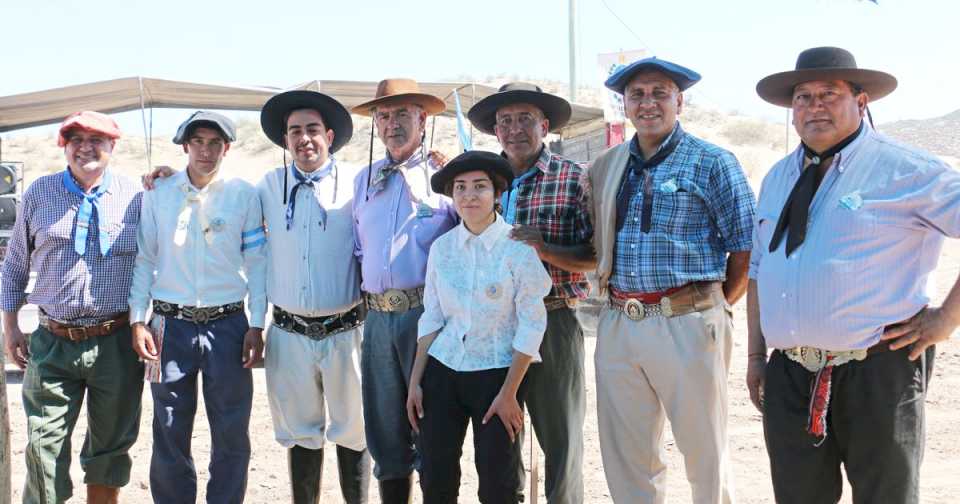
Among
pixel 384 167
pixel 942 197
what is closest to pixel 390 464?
pixel 384 167

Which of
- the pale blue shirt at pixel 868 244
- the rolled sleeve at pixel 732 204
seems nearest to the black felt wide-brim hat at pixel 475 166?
the rolled sleeve at pixel 732 204

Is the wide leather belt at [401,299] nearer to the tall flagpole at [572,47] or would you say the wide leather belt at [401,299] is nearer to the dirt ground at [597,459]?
the dirt ground at [597,459]

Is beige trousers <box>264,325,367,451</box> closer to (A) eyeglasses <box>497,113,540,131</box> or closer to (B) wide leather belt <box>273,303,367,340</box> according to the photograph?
(B) wide leather belt <box>273,303,367,340</box>

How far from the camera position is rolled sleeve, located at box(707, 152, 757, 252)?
3627mm

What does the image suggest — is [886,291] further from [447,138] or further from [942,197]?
[447,138]

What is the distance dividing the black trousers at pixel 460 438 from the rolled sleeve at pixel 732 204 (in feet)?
3.70

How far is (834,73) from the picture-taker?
10.4ft

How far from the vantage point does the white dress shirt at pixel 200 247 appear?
14.3 feet

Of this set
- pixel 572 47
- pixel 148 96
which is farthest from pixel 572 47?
pixel 148 96

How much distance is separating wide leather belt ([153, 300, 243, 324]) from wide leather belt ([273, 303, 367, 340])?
275 mm

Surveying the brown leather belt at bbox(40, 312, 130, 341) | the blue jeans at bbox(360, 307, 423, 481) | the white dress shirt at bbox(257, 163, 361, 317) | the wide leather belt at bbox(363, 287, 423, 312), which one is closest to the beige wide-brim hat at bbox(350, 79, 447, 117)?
the white dress shirt at bbox(257, 163, 361, 317)

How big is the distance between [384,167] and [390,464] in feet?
4.92

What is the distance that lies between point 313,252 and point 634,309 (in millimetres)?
1702

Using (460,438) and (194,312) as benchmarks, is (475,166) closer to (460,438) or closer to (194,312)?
(460,438)
